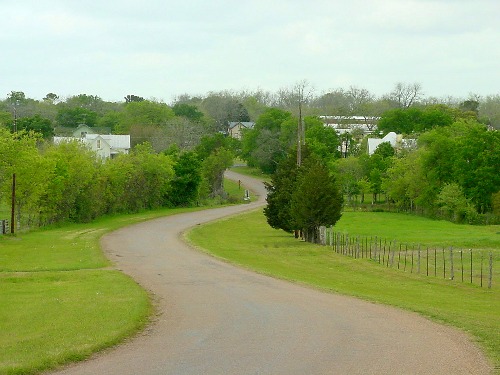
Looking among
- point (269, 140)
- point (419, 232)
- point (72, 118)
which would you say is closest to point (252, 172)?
point (269, 140)

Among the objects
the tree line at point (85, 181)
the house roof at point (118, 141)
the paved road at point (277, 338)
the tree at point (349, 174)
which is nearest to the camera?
the paved road at point (277, 338)

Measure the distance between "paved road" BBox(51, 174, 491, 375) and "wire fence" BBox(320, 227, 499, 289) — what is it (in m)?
12.0

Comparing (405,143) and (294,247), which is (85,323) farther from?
(405,143)

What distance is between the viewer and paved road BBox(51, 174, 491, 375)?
Answer: 11.9m

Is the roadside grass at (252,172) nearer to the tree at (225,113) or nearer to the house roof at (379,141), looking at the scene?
the house roof at (379,141)

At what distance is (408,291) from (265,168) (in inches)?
3890

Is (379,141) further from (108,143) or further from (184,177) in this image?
(184,177)

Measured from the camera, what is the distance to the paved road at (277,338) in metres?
11.9

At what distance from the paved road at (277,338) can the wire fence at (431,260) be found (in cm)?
1201

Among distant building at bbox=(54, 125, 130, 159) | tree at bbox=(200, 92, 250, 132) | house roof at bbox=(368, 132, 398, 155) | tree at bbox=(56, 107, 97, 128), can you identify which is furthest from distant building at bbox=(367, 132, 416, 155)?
tree at bbox=(56, 107, 97, 128)

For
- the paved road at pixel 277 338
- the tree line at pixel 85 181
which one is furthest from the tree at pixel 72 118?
the paved road at pixel 277 338

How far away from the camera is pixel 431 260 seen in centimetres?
4194

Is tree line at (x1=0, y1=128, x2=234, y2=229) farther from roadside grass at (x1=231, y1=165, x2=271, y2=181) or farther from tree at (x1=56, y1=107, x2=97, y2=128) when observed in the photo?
tree at (x1=56, y1=107, x2=97, y2=128)

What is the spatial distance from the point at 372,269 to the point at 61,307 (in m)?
20.4
